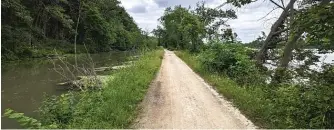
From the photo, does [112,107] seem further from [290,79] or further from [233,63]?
[233,63]

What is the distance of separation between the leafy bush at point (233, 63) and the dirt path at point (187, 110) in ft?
5.71

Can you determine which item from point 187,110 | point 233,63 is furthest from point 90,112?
point 233,63

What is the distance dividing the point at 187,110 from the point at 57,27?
184 ft

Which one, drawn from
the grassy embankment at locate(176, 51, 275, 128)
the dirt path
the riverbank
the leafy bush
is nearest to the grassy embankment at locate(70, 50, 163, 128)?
the dirt path

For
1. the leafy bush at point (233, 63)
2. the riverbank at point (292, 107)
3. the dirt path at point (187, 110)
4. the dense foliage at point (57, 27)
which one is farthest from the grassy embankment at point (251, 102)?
the dense foliage at point (57, 27)

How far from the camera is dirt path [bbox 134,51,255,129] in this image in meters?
8.32

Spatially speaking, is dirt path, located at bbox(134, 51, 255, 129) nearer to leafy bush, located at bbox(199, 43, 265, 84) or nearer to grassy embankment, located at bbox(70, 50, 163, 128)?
grassy embankment, located at bbox(70, 50, 163, 128)

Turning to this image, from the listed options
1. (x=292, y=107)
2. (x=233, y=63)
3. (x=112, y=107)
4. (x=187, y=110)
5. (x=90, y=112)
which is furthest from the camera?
(x=233, y=63)

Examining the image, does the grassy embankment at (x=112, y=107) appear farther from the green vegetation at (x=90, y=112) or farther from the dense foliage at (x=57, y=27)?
the dense foliage at (x=57, y=27)

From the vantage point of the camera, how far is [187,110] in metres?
9.83

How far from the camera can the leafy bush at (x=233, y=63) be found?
14420mm

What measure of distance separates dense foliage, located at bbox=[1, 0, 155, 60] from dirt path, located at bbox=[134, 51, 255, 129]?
4514 mm

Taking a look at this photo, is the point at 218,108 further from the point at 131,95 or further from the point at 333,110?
the point at 333,110

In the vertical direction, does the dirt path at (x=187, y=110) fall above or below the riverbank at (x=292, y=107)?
below
